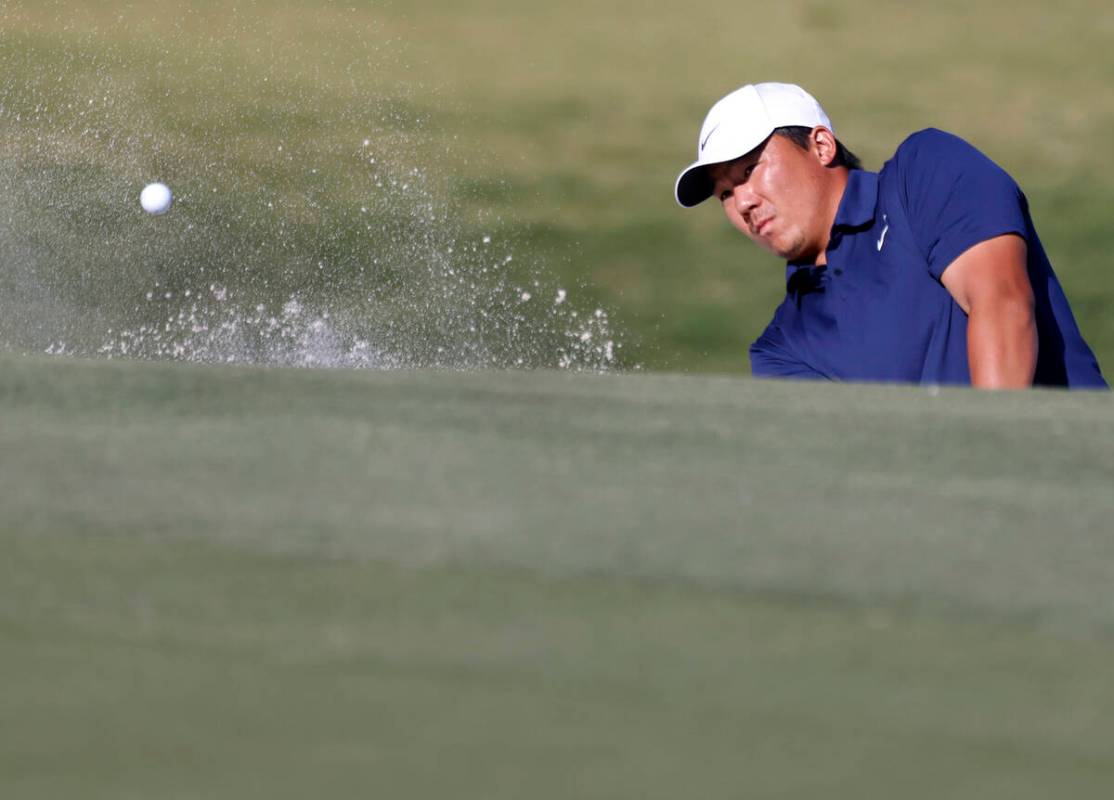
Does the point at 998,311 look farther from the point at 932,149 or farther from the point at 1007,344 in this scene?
the point at 932,149

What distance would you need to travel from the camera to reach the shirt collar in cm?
311

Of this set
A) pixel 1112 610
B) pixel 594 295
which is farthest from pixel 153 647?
pixel 594 295

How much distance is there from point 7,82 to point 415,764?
9.66 m

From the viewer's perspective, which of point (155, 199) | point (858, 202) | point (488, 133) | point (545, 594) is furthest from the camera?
point (488, 133)

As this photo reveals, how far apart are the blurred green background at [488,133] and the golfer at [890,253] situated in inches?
125

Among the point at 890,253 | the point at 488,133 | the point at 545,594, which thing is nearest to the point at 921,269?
the point at 890,253

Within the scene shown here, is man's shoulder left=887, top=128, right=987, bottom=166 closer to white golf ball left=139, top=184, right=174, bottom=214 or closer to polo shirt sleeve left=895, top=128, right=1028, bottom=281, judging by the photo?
polo shirt sleeve left=895, top=128, right=1028, bottom=281

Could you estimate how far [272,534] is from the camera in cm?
143

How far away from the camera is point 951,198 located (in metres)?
2.90

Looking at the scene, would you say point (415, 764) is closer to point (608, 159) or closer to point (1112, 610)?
point (1112, 610)

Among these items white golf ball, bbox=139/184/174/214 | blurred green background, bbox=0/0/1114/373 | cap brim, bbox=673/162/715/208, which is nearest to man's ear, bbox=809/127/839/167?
cap brim, bbox=673/162/715/208

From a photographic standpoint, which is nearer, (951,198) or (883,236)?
(951,198)

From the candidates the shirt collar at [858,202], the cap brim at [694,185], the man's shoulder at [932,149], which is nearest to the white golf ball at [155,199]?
the cap brim at [694,185]

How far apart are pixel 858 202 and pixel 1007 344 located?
0.49 m
